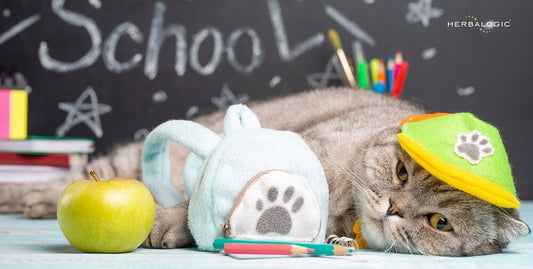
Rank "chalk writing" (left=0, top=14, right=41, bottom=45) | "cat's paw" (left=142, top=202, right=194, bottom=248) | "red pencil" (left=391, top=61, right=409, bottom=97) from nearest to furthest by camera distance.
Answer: "cat's paw" (left=142, top=202, right=194, bottom=248) → "red pencil" (left=391, top=61, right=409, bottom=97) → "chalk writing" (left=0, top=14, right=41, bottom=45)

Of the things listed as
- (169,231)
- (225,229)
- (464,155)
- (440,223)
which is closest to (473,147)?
(464,155)

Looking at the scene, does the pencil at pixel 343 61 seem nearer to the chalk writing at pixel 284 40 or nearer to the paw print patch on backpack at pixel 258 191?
the chalk writing at pixel 284 40

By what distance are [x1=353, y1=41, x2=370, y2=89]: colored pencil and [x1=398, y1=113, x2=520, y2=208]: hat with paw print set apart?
1.22 meters

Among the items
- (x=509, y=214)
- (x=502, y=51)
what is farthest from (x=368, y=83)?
(x=509, y=214)

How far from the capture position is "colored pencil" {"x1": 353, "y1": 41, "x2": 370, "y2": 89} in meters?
2.42

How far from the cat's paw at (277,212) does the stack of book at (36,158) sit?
1.20 metres

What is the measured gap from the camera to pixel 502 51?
8.15 feet

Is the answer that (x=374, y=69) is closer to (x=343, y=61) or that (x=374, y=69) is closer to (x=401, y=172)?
(x=343, y=61)

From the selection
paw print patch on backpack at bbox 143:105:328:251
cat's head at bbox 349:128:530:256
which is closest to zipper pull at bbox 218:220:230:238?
paw print patch on backpack at bbox 143:105:328:251

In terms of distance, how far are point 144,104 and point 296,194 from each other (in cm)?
154

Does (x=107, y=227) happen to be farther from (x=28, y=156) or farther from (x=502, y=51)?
(x=502, y=51)

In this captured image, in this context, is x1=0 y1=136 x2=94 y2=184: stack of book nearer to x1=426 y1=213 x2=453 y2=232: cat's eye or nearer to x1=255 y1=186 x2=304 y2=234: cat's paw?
x1=255 y1=186 x2=304 y2=234: cat's paw

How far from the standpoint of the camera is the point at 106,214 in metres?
1.03

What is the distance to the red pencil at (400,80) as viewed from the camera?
2.33 meters
